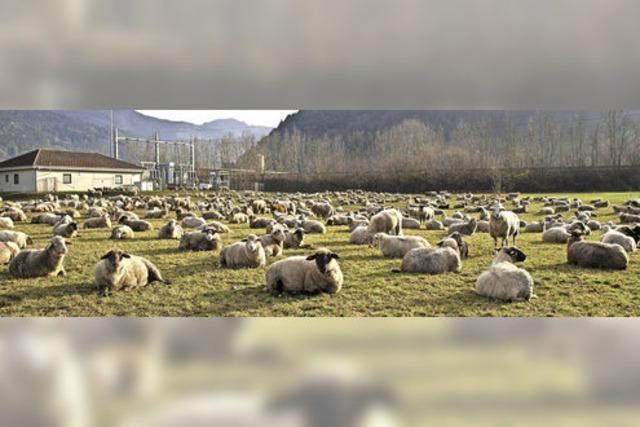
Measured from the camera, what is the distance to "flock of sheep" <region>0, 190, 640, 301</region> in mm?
4559

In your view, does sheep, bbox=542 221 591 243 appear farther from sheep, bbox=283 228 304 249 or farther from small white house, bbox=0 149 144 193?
small white house, bbox=0 149 144 193

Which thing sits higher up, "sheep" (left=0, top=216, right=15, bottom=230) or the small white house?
the small white house

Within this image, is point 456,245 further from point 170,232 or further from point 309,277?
point 170,232

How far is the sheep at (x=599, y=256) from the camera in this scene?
541cm

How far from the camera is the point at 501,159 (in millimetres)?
5723

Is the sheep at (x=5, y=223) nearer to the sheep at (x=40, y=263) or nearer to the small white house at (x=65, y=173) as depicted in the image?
the small white house at (x=65, y=173)

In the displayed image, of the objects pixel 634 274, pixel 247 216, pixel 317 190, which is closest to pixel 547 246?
pixel 634 274

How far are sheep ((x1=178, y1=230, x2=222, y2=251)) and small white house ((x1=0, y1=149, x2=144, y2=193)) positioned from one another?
109 cm

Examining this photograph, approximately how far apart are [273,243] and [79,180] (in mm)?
2627

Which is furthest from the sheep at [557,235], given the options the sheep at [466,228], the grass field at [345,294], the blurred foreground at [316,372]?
the blurred foreground at [316,372]

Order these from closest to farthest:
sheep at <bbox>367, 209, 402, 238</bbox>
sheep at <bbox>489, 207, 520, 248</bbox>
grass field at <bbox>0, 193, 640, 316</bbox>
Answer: grass field at <bbox>0, 193, 640, 316</bbox> < sheep at <bbox>489, 207, 520, 248</bbox> < sheep at <bbox>367, 209, 402, 238</bbox>

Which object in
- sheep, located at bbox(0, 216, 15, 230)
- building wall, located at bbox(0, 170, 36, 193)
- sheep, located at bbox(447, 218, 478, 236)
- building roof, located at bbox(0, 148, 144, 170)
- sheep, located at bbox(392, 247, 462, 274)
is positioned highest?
building roof, located at bbox(0, 148, 144, 170)

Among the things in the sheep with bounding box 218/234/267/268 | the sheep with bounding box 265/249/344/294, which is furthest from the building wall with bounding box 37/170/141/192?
the sheep with bounding box 265/249/344/294
